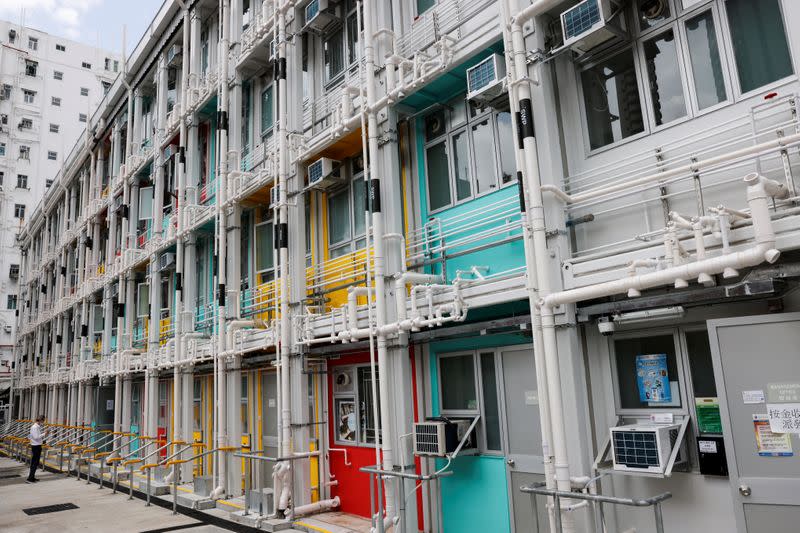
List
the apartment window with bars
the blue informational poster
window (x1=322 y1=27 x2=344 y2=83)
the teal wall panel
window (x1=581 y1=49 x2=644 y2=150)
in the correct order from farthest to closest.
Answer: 1. window (x1=322 y1=27 x2=344 y2=83)
2. the teal wall panel
3. window (x1=581 y1=49 x2=644 y2=150)
4. the blue informational poster
5. the apartment window with bars

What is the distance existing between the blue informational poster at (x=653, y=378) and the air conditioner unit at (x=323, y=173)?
6.65 meters

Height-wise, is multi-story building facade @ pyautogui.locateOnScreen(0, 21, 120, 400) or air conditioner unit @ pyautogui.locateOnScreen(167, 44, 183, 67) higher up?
multi-story building facade @ pyautogui.locateOnScreen(0, 21, 120, 400)

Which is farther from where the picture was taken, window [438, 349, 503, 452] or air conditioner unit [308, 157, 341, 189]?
air conditioner unit [308, 157, 341, 189]

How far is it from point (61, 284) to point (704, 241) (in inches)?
1277

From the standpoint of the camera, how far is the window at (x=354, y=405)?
10828 mm

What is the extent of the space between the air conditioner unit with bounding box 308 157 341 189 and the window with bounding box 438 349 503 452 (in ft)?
Answer: 13.7

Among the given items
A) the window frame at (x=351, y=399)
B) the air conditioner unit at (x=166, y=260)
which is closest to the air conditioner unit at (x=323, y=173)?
the window frame at (x=351, y=399)

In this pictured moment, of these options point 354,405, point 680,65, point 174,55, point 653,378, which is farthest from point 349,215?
point 174,55

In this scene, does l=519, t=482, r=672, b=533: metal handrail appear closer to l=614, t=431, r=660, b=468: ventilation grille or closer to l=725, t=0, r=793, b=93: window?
l=614, t=431, r=660, b=468: ventilation grille

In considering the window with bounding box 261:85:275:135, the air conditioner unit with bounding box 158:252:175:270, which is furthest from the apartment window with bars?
the air conditioner unit with bounding box 158:252:175:270

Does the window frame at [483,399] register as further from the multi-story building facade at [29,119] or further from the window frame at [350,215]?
the multi-story building facade at [29,119]

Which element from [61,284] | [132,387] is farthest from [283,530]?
[61,284]

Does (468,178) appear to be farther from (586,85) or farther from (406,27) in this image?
(406,27)

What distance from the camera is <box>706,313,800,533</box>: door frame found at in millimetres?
5297
